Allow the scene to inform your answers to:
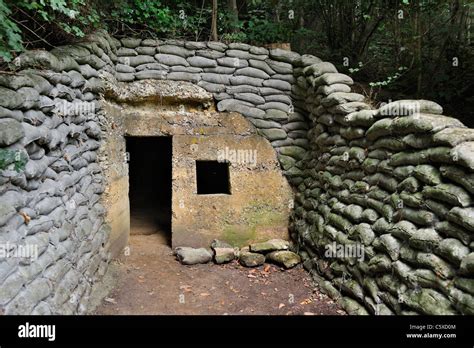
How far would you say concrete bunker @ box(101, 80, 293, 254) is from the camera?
4.62 m

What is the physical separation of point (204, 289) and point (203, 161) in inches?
67.6

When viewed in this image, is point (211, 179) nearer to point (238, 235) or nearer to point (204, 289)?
point (238, 235)

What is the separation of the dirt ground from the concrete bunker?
1.32ft

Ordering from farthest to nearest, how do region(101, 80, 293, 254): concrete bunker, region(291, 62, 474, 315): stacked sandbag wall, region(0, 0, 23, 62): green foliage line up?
region(101, 80, 293, 254): concrete bunker
region(291, 62, 474, 315): stacked sandbag wall
region(0, 0, 23, 62): green foliage

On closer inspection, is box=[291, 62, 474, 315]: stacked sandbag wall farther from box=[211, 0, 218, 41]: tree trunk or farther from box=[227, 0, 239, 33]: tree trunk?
box=[211, 0, 218, 41]: tree trunk

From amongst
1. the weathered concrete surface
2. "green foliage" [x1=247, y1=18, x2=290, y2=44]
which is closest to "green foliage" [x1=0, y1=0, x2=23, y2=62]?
the weathered concrete surface

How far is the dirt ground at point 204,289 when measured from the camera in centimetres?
350

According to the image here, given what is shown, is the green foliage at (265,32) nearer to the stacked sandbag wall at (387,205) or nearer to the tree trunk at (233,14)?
the tree trunk at (233,14)

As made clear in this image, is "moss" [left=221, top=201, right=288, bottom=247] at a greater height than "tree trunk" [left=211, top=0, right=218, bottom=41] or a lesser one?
lesser

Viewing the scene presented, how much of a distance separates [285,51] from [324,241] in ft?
8.80

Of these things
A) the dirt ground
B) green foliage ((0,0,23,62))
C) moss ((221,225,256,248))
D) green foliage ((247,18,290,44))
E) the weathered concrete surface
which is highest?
green foliage ((247,18,290,44))

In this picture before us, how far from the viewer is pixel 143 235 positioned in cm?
522

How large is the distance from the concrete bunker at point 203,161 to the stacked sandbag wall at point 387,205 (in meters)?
0.57
